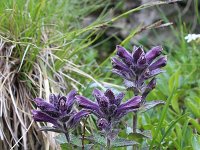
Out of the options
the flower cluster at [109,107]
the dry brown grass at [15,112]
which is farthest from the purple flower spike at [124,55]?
the dry brown grass at [15,112]

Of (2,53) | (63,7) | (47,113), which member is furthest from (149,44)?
(47,113)

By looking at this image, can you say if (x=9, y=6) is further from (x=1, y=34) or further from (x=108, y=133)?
(x=108, y=133)

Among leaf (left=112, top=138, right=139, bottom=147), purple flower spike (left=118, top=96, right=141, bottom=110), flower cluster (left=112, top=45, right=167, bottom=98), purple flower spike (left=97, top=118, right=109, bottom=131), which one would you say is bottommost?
leaf (left=112, top=138, right=139, bottom=147)

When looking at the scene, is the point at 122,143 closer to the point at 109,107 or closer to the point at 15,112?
the point at 109,107

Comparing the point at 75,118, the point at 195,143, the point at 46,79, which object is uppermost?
the point at 46,79

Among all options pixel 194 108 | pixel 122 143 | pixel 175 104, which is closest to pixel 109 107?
pixel 122 143

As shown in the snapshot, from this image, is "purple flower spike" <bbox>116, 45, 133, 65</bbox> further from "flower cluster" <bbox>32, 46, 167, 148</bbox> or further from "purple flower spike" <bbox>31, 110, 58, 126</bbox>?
"purple flower spike" <bbox>31, 110, 58, 126</bbox>

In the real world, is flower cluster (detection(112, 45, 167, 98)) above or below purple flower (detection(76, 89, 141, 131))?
above

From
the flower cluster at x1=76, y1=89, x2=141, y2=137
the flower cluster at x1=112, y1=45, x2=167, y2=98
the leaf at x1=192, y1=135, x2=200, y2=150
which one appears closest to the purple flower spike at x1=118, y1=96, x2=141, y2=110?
the flower cluster at x1=76, y1=89, x2=141, y2=137

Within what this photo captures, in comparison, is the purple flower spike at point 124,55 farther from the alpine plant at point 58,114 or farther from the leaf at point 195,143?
the leaf at point 195,143
